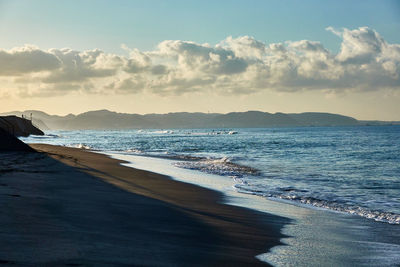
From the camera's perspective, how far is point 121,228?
263 inches

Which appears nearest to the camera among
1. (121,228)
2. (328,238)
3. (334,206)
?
(121,228)

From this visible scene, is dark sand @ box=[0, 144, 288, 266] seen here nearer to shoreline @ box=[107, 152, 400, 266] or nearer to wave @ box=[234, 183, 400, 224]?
shoreline @ box=[107, 152, 400, 266]

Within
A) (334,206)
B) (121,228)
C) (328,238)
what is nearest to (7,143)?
(121,228)

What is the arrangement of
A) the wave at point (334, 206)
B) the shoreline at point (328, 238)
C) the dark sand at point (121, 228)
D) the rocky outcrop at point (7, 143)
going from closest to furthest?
the dark sand at point (121, 228), the shoreline at point (328, 238), the wave at point (334, 206), the rocky outcrop at point (7, 143)

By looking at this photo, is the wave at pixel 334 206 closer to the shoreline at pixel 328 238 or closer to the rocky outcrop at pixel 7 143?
the shoreline at pixel 328 238

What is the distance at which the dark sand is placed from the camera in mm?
4895

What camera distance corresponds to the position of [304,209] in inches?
428

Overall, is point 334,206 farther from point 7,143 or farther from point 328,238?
point 7,143

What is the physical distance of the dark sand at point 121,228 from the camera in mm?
4895

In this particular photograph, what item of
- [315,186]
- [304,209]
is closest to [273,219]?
[304,209]

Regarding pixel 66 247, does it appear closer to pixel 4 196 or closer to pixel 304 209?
pixel 4 196

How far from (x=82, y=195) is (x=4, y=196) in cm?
211

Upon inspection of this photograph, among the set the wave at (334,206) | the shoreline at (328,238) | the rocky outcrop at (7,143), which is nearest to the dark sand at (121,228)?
the shoreline at (328,238)

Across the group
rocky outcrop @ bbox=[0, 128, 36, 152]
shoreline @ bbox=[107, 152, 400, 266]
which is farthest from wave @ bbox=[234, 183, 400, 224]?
rocky outcrop @ bbox=[0, 128, 36, 152]
